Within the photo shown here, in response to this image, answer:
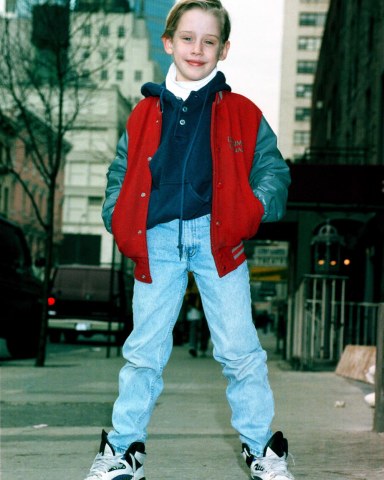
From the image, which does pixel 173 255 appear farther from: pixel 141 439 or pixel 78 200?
pixel 78 200

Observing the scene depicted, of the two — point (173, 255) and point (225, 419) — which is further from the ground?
point (173, 255)

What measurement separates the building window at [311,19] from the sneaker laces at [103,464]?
120 metres

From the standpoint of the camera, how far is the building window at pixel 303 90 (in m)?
121

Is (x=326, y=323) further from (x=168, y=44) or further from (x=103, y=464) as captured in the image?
(x=103, y=464)

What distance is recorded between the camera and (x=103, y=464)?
3.79m

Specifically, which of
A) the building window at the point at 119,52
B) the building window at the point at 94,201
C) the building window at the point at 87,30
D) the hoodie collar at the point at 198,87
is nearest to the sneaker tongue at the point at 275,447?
the hoodie collar at the point at 198,87

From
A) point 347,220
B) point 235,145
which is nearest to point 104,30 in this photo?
point 347,220

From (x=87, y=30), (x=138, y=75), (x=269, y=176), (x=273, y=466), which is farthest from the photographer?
(x=138, y=75)

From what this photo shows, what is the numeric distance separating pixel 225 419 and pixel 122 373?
3.36m

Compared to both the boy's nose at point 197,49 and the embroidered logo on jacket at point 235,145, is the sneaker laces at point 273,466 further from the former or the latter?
the boy's nose at point 197,49

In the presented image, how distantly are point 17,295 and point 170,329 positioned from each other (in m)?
11.2

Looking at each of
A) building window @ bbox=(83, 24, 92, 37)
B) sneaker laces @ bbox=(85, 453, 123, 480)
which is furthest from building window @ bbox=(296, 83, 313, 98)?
sneaker laces @ bbox=(85, 453, 123, 480)

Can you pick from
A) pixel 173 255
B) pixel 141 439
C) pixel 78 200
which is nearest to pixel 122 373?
pixel 141 439

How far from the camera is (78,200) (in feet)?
366
